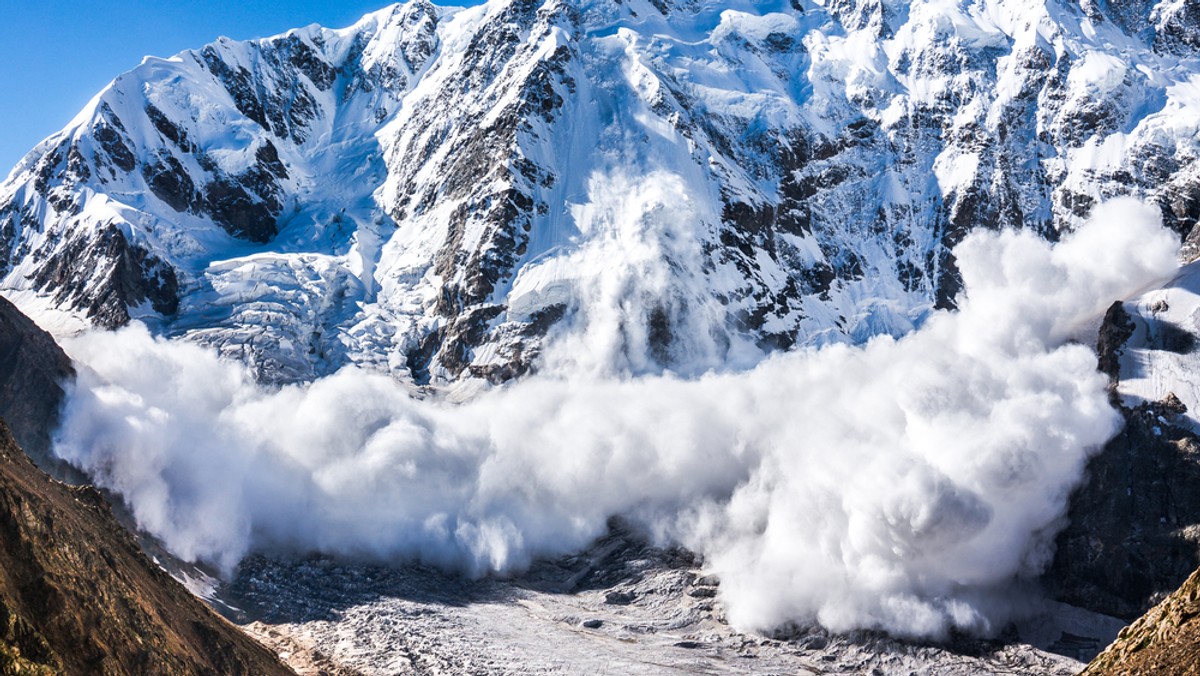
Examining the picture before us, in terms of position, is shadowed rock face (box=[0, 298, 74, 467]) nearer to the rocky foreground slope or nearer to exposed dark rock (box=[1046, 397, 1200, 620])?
the rocky foreground slope

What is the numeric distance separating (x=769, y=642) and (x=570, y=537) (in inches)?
1555

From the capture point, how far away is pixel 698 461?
175m

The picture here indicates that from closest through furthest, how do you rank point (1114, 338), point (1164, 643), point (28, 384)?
1. point (1164, 643)
2. point (28, 384)
3. point (1114, 338)

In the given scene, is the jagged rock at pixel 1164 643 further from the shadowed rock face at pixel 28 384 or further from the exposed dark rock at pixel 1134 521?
the shadowed rock face at pixel 28 384

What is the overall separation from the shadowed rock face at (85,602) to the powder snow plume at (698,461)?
78.9m

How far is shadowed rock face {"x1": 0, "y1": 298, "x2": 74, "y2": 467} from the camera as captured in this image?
5605 inches

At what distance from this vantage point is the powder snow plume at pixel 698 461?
14150 centimetres

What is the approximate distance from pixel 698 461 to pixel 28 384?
9946 centimetres

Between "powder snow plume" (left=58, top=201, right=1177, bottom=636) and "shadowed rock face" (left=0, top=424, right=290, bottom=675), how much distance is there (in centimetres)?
7894

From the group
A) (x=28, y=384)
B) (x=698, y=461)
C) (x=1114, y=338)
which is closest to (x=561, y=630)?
(x=698, y=461)

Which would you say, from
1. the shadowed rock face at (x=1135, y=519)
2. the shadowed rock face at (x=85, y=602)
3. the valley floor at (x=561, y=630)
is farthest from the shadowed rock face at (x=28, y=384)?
the shadowed rock face at (x=1135, y=519)

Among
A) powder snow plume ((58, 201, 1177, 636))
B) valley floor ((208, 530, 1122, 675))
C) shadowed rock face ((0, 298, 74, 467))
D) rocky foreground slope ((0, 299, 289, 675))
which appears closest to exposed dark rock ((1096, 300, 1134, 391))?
powder snow plume ((58, 201, 1177, 636))

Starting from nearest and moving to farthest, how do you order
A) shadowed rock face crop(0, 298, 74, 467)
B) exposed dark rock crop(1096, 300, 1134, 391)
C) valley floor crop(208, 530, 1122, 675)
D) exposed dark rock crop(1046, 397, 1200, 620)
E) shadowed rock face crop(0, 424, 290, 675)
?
shadowed rock face crop(0, 424, 290, 675) → valley floor crop(208, 530, 1122, 675) → exposed dark rock crop(1046, 397, 1200, 620) → shadowed rock face crop(0, 298, 74, 467) → exposed dark rock crop(1096, 300, 1134, 391)

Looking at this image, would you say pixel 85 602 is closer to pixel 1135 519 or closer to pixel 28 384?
pixel 28 384
